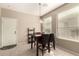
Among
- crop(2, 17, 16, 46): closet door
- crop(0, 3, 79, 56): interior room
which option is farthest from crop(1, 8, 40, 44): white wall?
crop(2, 17, 16, 46): closet door

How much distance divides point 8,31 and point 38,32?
1.94 meters

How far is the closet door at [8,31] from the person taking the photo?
14.6ft

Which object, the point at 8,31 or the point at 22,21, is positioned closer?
the point at 8,31

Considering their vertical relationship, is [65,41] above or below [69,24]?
below

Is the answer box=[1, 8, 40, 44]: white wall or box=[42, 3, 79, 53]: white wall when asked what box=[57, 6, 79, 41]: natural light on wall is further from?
box=[1, 8, 40, 44]: white wall

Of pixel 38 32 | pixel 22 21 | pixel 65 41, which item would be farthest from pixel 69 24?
pixel 22 21

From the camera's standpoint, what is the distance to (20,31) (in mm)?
5500

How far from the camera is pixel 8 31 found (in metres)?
4.62

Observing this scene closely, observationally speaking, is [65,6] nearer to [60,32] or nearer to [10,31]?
[60,32]

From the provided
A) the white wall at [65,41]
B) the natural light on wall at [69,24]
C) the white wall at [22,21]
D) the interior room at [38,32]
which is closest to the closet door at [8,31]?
the interior room at [38,32]

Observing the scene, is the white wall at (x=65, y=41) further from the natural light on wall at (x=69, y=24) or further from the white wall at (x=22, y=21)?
the white wall at (x=22, y=21)

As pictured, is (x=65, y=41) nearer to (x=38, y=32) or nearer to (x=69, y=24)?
(x=69, y=24)

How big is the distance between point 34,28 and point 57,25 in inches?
84.8

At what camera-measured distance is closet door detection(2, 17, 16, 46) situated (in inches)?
175
